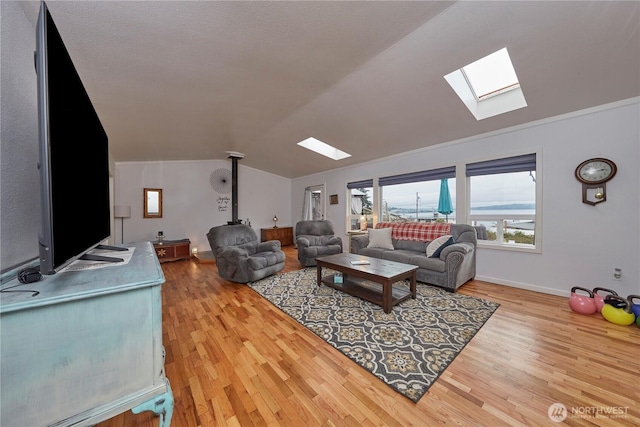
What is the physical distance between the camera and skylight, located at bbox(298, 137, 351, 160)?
4.71m

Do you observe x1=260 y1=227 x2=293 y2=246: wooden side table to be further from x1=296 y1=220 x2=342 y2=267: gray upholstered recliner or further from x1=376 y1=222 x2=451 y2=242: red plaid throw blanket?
x1=376 y1=222 x2=451 y2=242: red plaid throw blanket

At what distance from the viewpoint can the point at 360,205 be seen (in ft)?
18.1

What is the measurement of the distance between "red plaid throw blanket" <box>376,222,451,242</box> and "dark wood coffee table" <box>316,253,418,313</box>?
109cm

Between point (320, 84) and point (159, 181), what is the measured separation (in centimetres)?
482

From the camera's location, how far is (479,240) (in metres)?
3.48

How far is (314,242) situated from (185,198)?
11.7 feet

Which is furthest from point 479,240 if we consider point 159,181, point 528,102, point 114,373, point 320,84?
point 159,181

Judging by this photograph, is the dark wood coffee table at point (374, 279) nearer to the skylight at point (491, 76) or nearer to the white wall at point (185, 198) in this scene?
the skylight at point (491, 76)

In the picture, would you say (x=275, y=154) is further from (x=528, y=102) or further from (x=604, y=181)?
(x=604, y=181)

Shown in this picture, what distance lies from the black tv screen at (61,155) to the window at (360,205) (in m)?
4.51

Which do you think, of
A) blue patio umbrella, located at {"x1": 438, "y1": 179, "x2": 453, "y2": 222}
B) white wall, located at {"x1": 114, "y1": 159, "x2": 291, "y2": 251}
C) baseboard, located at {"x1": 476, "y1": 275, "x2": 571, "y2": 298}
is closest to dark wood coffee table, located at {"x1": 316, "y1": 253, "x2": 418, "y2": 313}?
baseboard, located at {"x1": 476, "y1": 275, "x2": 571, "y2": 298}

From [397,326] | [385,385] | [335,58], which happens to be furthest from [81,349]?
[335,58]

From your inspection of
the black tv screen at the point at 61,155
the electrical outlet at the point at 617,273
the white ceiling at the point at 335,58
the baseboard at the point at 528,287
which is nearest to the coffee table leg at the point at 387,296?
the baseboard at the point at 528,287

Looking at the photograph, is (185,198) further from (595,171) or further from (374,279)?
(595,171)
